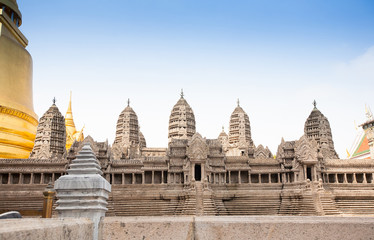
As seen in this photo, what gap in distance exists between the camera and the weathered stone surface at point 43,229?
5015mm

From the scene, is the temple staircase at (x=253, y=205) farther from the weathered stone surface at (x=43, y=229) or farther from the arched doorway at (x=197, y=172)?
the weathered stone surface at (x=43, y=229)

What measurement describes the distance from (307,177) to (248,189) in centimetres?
665

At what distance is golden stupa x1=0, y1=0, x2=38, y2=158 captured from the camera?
45312 mm

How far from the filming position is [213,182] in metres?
37.4

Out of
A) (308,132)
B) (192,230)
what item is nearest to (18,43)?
(308,132)

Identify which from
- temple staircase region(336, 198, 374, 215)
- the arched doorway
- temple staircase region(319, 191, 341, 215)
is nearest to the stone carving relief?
the arched doorway

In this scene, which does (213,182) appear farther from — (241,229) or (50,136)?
(241,229)

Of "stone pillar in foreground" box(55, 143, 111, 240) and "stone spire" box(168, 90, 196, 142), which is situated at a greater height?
"stone spire" box(168, 90, 196, 142)

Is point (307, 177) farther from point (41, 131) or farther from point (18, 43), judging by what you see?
point (18, 43)

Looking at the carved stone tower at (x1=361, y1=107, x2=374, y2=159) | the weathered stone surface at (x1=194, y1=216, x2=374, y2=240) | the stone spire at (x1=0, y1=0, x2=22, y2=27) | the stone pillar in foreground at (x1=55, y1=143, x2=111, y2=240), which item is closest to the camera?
the weathered stone surface at (x1=194, y1=216, x2=374, y2=240)

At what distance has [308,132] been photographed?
60250 mm

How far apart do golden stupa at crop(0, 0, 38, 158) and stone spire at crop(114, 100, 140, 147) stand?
19093mm

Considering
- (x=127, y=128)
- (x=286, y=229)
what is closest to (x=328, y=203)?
(x=286, y=229)

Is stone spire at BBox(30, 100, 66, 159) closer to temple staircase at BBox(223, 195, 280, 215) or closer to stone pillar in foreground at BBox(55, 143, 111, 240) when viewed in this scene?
temple staircase at BBox(223, 195, 280, 215)
